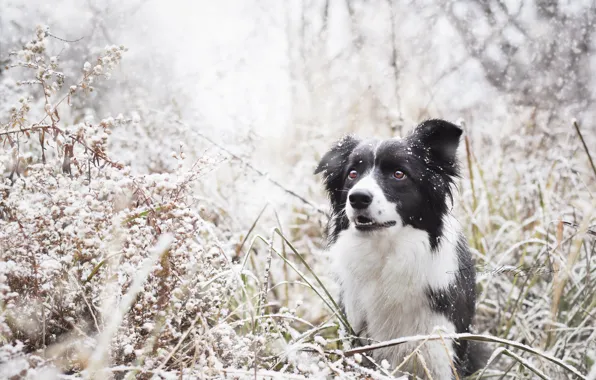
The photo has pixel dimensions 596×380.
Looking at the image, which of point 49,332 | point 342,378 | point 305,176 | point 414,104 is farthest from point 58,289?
point 414,104

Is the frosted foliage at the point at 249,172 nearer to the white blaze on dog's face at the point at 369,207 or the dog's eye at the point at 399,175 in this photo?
the white blaze on dog's face at the point at 369,207

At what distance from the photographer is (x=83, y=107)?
5.00 m

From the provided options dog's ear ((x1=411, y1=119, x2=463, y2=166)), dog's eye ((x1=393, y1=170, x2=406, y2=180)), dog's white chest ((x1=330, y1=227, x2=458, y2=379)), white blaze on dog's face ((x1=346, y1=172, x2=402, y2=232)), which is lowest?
dog's white chest ((x1=330, y1=227, x2=458, y2=379))

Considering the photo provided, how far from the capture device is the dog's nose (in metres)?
2.41

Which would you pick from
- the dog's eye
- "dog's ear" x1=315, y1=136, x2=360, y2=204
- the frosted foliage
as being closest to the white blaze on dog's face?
the dog's eye

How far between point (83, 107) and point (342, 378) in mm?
4523

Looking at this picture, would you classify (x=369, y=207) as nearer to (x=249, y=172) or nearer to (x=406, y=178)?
(x=406, y=178)

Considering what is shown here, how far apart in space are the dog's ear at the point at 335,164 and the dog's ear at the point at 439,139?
45cm

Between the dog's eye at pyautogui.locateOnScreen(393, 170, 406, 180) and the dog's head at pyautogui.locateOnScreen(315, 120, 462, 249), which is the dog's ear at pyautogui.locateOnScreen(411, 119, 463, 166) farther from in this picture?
the dog's eye at pyautogui.locateOnScreen(393, 170, 406, 180)

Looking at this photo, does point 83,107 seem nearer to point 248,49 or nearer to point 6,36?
point 6,36

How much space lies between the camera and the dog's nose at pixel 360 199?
2.41 meters

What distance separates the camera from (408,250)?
2.70 meters

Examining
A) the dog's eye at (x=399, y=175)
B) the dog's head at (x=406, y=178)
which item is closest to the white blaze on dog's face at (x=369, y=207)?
the dog's head at (x=406, y=178)

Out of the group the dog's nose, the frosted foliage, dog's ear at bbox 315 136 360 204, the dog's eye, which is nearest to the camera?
the frosted foliage
